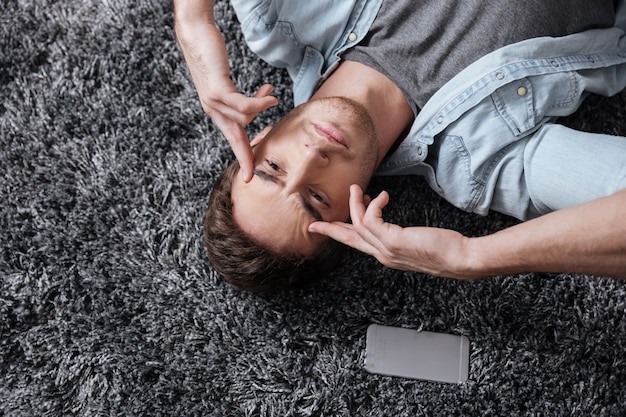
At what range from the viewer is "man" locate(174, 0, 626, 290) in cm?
103

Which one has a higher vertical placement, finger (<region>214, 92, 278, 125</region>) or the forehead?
finger (<region>214, 92, 278, 125</region>)

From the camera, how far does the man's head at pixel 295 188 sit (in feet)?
3.44

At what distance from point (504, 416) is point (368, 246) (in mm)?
489

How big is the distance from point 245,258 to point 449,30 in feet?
1.87

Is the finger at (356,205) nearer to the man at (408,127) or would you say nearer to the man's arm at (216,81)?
the man at (408,127)

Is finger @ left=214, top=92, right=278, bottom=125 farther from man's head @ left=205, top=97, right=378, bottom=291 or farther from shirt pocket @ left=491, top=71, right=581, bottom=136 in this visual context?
shirt pocket @ left=491, top=71, right=581, bottom=136

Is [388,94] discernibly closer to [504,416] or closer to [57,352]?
[504,416]

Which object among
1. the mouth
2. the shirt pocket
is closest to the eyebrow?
the mouth

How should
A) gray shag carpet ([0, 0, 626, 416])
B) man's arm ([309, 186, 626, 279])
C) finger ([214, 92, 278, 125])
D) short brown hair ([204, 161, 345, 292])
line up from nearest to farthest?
1. man's arm ([309, 186, 626, 279])
2. finger ([214, 92, 278, 125])
3. short brown hair ([204, 161, 345, 292])
4. gray shag carpet ([0, 0, 626, 416])

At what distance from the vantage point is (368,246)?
3.42ft

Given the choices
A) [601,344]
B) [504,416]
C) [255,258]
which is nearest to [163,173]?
[255,258]

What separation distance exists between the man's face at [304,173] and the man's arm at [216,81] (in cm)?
4

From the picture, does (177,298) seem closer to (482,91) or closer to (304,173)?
(304,173)

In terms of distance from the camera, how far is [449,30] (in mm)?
1181
